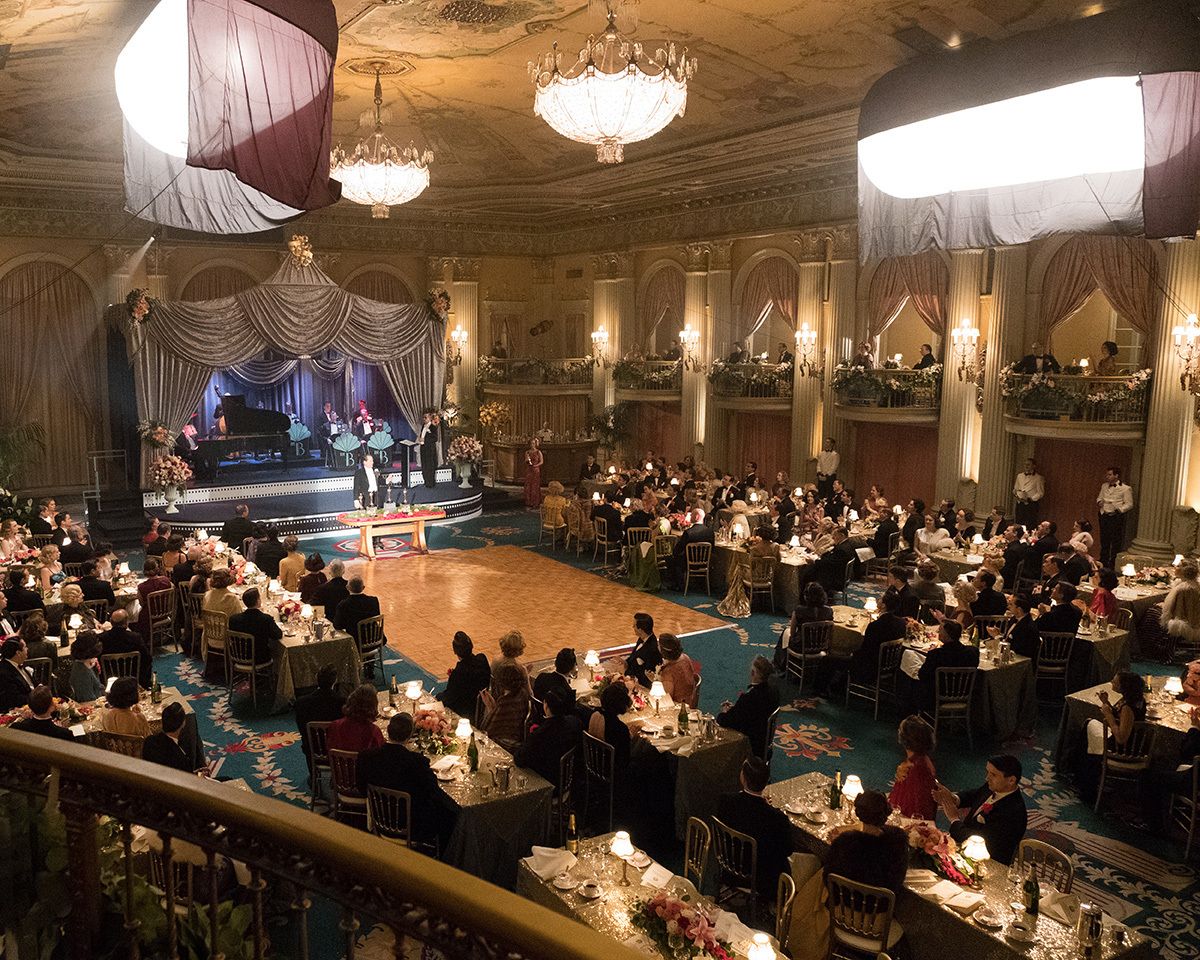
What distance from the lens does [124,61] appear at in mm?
6965

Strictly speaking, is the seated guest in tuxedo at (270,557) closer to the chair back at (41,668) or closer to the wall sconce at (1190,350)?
the chair back at (41,668)

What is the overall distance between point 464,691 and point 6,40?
7778 millimetres

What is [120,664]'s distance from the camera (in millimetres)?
9117

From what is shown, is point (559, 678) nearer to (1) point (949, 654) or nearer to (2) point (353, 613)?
(2) point (353, 613)

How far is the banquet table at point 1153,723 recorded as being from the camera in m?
7.75

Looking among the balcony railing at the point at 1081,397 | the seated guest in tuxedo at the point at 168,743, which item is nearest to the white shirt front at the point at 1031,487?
the balcony railing at the point at 1081,397

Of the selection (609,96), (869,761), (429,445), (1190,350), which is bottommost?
(869,761)

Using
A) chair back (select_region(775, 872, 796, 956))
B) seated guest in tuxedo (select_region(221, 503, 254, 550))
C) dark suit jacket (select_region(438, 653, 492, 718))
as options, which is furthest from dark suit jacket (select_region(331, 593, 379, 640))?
chair back (select_region(775, 872, 796, 956))

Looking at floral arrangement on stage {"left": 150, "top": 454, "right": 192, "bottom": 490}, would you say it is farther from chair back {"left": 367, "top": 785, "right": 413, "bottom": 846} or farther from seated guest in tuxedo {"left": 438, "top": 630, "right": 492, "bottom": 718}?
chair back {"left": 367, "top": 785, "right": 413, "bottom": 846}

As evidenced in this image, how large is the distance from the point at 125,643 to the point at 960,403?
1354 cm

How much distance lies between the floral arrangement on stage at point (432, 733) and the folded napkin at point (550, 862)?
1.72 m

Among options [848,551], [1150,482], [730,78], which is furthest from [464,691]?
[1150,482]

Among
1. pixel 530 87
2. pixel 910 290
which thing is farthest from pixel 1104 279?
pixel 530 87

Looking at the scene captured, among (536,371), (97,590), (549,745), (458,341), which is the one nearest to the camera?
(549,745)
